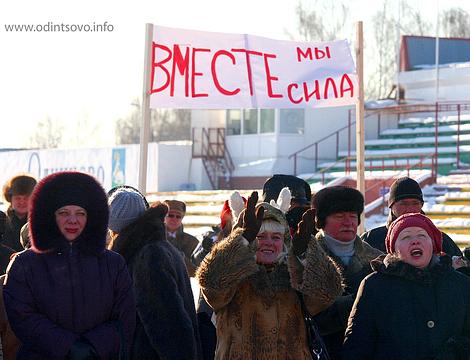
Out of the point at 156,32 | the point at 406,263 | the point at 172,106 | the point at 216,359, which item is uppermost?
the point at 156,32

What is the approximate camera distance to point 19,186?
8.79 meters

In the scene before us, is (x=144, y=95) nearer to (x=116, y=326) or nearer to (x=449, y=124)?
(x=116, y=326)

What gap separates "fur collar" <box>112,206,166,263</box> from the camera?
5707mm

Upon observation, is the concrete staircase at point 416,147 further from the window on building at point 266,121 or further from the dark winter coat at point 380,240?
the dark winter coat at point 380,240

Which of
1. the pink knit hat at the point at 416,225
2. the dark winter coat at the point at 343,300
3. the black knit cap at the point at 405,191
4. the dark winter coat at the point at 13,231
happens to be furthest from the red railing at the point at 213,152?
the pink knit hat at the point at 416,225

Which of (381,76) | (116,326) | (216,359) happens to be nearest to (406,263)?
(216,359)

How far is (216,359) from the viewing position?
18.5 ft

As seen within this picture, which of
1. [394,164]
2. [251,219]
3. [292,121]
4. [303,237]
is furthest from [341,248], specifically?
[292,121]

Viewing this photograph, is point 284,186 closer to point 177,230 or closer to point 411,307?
point 411,307

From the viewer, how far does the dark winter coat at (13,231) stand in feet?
28.0

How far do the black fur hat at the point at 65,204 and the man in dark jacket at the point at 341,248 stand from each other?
54.4 inches

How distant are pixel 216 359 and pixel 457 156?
23193 mm

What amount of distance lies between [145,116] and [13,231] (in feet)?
4.70

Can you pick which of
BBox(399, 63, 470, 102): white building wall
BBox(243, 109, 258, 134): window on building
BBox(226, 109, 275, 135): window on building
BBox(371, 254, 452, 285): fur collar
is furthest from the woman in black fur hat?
BBox(399, 63, 470, 102): white building wall
